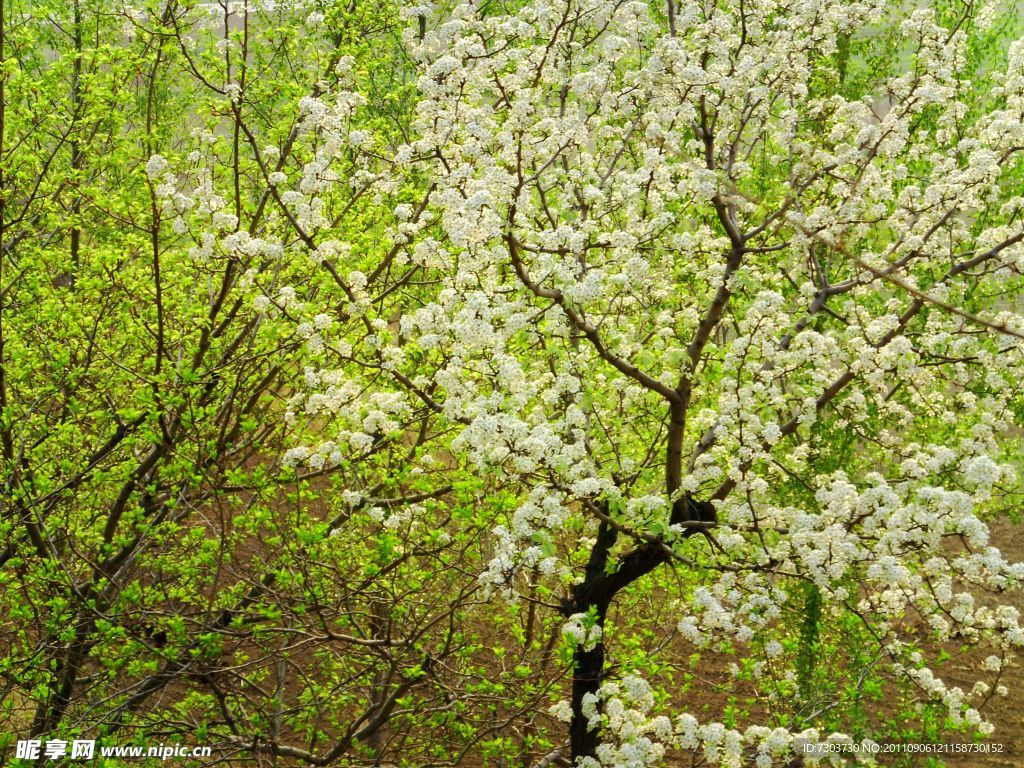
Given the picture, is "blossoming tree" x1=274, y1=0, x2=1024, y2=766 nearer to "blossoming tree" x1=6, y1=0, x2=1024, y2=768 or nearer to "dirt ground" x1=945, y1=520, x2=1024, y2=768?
"blossoming tree" x1=6, y1=0, x2=1024, y2=768

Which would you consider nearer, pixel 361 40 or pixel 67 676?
pixel 67 676

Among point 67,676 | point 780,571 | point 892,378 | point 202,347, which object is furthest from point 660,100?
point 67,676

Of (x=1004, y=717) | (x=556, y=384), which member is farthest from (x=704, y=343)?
(x=1004, y=717)

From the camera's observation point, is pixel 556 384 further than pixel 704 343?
No

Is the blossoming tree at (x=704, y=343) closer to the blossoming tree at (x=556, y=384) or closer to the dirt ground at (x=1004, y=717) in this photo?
the blossoming tree at (x=556, y=384)

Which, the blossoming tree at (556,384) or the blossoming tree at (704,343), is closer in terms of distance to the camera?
the blossoming tree at (704,343)

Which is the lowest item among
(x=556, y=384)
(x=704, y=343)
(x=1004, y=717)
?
(x=1004, y=717)

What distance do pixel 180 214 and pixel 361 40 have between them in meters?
4.47

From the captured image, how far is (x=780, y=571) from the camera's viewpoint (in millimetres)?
6348

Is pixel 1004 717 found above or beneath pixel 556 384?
beneath

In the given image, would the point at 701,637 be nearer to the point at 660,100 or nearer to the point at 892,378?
the point at 892,378

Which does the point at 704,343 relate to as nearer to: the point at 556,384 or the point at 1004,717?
the point at 556,384

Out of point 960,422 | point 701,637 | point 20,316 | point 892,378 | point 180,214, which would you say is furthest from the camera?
point 960,422

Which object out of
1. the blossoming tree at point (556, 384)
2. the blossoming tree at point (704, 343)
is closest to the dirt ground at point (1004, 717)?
the blossoming tree at point (556, 384)
